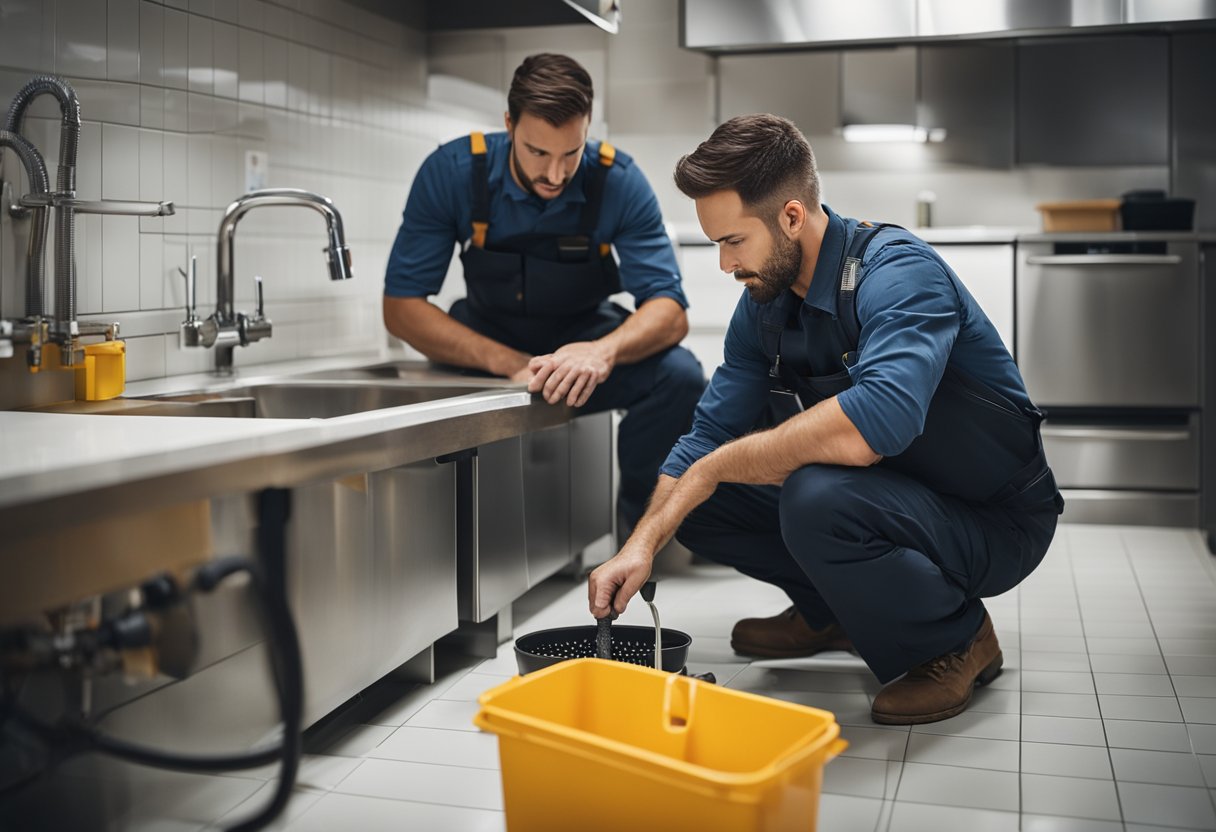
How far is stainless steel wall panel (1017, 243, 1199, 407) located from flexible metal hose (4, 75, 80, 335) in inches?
133

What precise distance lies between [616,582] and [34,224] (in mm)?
1281

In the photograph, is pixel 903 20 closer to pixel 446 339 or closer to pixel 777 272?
pixel 446 339

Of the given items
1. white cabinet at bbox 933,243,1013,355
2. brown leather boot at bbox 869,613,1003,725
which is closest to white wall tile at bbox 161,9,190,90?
brown leather boot at bbox 869,613,1003,725

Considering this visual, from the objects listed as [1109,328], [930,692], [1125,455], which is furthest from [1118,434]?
[930,692]

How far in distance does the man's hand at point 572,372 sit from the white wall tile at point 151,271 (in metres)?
0.86

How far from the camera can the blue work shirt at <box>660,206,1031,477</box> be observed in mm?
2098

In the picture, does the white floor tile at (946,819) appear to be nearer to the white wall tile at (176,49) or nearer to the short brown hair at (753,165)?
the short brown hair at (753,165)

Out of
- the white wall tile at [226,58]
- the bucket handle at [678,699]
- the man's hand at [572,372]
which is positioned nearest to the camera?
the bucket handle at [678,699]

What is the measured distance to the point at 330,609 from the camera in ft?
6.75

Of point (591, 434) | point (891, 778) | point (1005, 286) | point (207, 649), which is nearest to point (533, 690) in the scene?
point (207, 649)

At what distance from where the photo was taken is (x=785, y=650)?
2.74 metres

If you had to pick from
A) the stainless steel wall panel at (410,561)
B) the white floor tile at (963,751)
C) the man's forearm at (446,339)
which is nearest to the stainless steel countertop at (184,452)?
the stainless steel wall panel at (410,561)

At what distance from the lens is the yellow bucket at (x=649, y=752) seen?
1430mm

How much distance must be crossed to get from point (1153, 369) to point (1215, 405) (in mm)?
261
